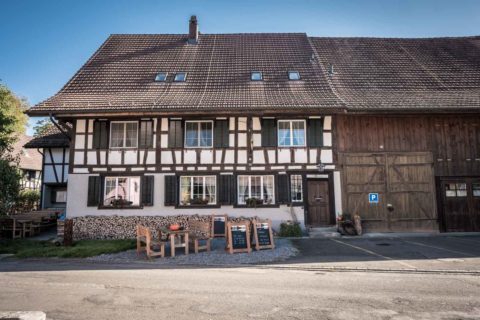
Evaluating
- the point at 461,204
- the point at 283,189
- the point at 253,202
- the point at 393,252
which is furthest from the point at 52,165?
the point at 461,204

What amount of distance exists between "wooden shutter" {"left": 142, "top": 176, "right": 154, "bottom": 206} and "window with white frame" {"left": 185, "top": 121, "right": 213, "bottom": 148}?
218 centimetres

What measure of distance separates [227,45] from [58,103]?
9599mm

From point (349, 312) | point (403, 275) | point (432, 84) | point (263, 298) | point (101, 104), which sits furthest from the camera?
point (432, 84)

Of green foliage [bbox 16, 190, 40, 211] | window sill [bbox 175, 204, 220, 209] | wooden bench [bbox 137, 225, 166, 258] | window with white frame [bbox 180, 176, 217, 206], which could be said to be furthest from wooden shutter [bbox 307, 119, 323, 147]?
green foliage [bbox 16, 190, 40, 211]

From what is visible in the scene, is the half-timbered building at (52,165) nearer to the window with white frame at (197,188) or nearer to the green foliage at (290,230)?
the window with white frame at (197,188)

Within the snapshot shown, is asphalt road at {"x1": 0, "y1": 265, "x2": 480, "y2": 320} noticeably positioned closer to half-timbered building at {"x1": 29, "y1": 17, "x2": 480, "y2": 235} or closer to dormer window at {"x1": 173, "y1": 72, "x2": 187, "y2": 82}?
half-timbered building at {"x1": 29, "y1": 17, "x2": 480, "y2": 235}

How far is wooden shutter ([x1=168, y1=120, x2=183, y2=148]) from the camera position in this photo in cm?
1432

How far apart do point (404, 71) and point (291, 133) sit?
292 inches

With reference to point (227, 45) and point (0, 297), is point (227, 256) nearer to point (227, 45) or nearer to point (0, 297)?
point (0, 297)

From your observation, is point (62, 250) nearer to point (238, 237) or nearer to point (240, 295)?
point (238, 237)

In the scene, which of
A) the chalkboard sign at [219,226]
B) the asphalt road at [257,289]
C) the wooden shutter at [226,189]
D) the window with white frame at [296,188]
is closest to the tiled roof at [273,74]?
the wooden shutter at [226,189]

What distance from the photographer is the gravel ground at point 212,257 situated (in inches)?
359

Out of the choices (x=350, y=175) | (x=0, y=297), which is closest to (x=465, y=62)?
(x=350, y=175)

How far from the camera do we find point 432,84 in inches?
627
